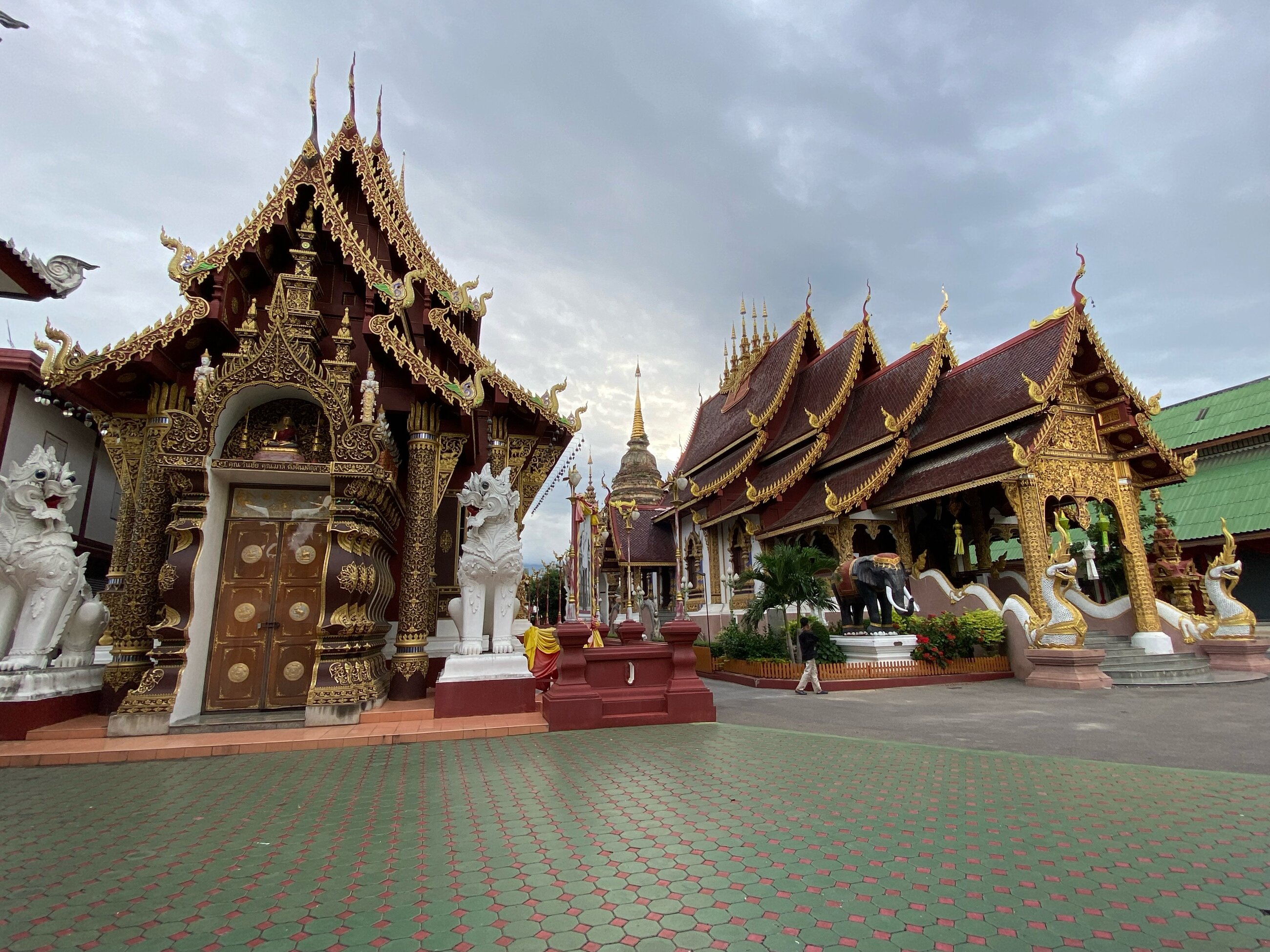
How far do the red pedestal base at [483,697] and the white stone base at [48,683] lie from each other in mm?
3669

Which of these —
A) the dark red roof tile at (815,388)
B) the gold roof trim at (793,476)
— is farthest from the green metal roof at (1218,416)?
the gold roof trim at (793,476)

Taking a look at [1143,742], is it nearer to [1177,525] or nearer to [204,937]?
[204,937]

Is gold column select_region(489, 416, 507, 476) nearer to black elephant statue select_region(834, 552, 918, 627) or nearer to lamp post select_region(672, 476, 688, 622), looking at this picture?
black elephant statue select_region(834, 552, 918, 627)

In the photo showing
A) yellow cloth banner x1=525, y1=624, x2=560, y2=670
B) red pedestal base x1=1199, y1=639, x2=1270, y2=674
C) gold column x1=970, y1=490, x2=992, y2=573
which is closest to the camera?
yellow cloth banner x1=525, y1=624, x2=560, y2=670

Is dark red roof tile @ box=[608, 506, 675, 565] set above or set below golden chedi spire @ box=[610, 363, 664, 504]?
below

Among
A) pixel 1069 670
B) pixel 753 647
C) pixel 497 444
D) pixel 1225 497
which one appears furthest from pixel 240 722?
pixel 1225 497

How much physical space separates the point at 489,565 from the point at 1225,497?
78.4 ft

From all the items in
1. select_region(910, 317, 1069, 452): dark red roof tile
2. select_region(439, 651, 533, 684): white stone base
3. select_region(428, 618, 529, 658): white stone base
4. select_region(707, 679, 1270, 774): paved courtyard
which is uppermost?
select_region(910, 317, 1069, 452): dark red roof tile

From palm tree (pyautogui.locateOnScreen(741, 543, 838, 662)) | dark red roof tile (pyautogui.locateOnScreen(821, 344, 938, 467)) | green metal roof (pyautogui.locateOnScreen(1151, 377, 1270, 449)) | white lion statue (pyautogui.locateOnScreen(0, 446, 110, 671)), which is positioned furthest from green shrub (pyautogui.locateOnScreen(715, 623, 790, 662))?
green metal roof (pyautogui.locateOnScreen(1151, 377, 1270, 449))

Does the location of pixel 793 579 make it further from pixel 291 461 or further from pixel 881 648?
pixel 291 461

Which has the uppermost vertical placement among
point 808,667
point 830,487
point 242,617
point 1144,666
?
point 830,487

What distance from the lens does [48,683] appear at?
244 inches

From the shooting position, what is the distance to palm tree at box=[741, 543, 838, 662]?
40.5 ft

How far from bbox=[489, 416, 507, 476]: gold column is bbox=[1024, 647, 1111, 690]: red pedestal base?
9392mm
